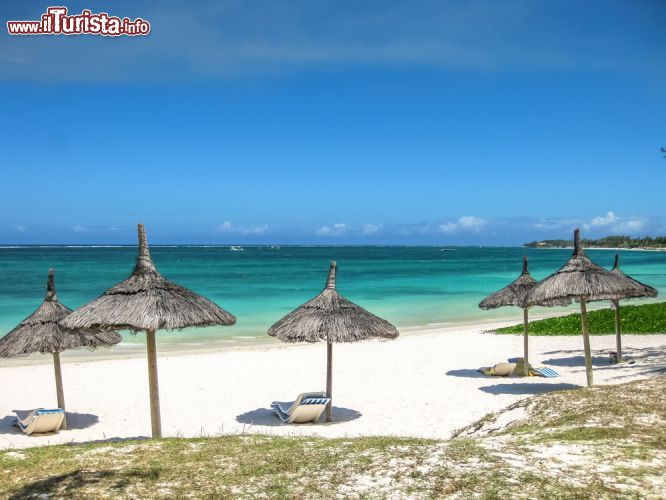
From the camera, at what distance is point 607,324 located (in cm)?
1739

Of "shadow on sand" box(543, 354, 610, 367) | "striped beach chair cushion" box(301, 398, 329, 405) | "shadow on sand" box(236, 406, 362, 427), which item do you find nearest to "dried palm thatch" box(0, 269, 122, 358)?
"shadow on sand" box(236, 406, 362, 427)

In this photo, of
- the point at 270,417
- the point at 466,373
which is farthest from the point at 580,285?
the point at 270,417

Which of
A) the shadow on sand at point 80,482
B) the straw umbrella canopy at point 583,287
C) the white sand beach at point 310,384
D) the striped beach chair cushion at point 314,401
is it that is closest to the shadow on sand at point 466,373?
the white sand beach at point 310,384

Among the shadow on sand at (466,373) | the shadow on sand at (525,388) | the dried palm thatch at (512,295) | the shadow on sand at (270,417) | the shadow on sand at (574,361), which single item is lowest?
the shadow on sand at (574,361)

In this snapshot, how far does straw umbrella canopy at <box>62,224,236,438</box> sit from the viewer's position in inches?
267

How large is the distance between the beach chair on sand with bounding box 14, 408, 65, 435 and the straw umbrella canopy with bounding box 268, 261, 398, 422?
308 centimetres

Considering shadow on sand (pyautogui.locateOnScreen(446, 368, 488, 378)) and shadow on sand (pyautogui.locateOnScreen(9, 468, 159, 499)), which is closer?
shadow on sand (pyautogui.locateOnScreen(9, 468, 159, 499))

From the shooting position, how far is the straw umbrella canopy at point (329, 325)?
847 cm

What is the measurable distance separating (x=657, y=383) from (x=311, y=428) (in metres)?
4.33

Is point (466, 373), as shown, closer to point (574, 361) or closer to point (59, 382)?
point (574, 361)

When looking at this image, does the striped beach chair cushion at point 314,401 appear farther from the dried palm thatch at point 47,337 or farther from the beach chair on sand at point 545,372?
the beach chair on sand at point 545,372

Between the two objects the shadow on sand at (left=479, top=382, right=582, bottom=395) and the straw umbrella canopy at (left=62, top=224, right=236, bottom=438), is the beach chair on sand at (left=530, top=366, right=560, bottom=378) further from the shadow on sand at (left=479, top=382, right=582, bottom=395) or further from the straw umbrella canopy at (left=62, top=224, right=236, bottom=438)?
the straw umbrella canopy at (left=62, top=224, right=236, bottom=438)

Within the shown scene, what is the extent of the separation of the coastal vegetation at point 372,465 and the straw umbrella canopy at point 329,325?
2.73 meters

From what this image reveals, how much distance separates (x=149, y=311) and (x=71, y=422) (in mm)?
3383
